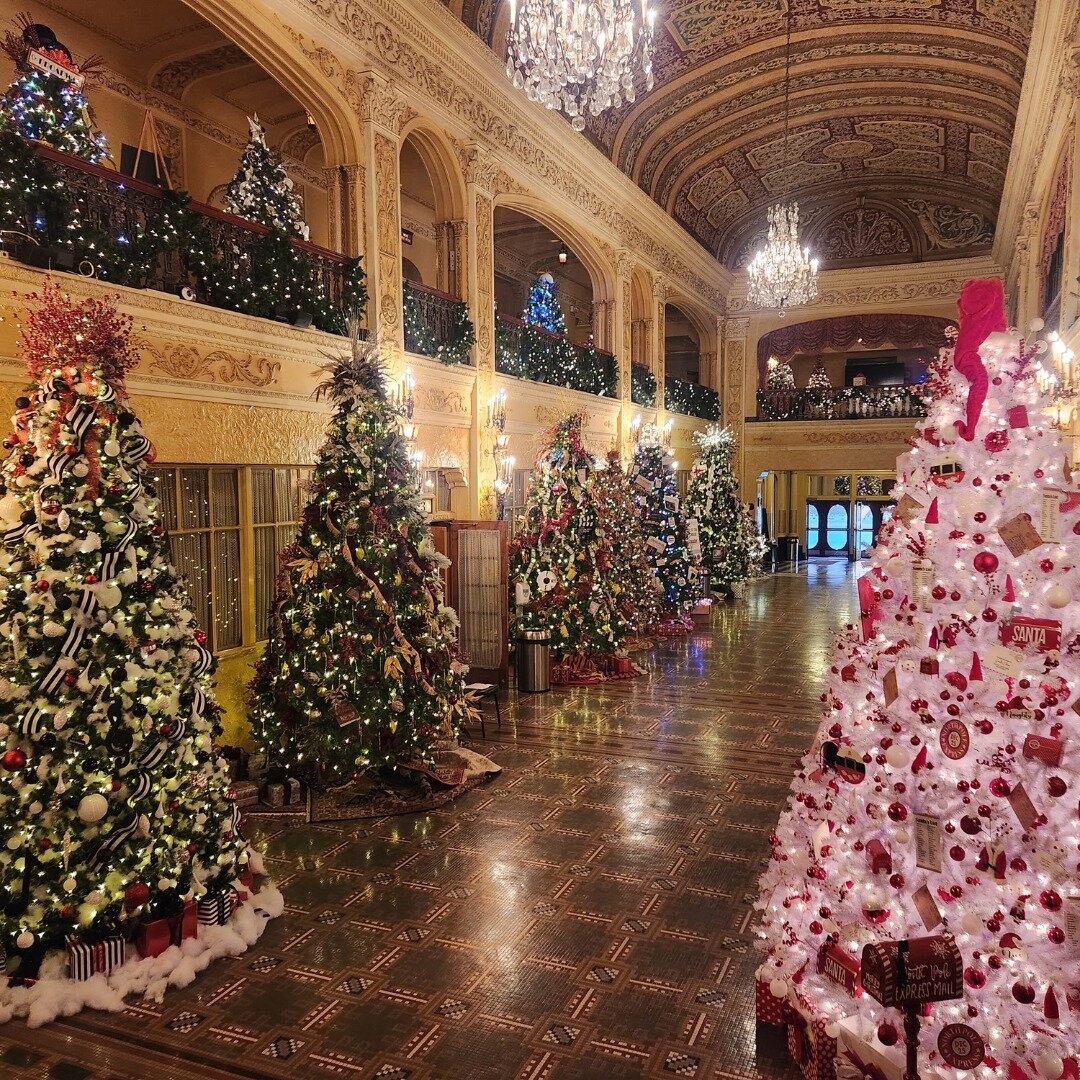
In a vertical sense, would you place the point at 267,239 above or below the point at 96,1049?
above

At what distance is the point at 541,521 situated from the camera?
30.6ft

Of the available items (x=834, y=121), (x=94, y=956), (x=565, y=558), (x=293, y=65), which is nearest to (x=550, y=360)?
(x=565, y=558)

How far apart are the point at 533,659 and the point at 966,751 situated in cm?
614

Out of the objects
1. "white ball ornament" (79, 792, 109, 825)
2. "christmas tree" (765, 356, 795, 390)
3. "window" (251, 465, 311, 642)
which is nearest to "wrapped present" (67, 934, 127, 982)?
"white ball ornament" (79, 792, 109, 825)

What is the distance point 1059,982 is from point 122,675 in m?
3.72

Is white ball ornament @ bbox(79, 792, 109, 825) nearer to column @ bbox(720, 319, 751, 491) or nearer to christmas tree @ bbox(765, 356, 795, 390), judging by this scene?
column @ bbox(720, 319, 751, 491)

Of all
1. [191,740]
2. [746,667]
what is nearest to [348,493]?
[191,740]

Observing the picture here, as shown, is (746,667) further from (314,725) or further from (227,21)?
(227,21)

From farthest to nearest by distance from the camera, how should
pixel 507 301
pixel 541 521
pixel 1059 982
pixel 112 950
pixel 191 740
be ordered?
pixel 507 301
pixel 541 521
pixel 191 740
pixel 112 950
pixel 1059 982

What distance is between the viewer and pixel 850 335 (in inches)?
809

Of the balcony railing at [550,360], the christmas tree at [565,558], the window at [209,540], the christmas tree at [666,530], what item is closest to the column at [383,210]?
the christmas tree at [565,558]

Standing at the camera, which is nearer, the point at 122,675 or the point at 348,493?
the point at 122,675

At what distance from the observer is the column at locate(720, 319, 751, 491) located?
814 inches

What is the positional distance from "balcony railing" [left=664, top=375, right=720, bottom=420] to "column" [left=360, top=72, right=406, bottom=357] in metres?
9.54
